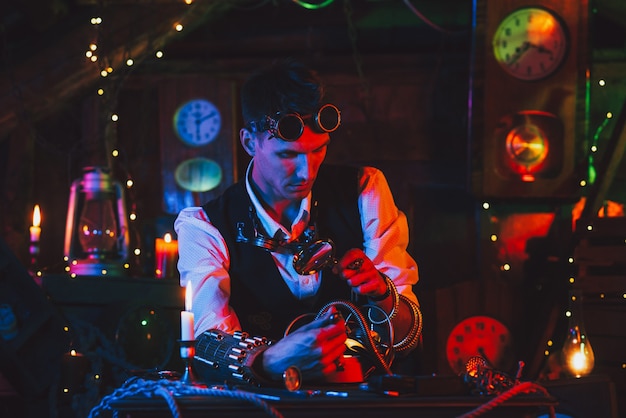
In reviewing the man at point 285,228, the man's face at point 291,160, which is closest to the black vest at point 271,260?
the man at point 285,228

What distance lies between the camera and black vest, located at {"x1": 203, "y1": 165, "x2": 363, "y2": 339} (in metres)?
3.42

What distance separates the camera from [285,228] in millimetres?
3445

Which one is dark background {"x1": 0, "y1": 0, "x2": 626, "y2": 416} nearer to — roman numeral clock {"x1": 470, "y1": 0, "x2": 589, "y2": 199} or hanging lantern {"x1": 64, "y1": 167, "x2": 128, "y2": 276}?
roman numeral clock {"x1": 470, "y1": 0, "x2": 589, "y2": 199}

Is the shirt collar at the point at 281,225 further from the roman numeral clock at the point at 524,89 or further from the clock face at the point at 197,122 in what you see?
the clock face at the point at 197,122

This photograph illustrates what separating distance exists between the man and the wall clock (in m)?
1.86

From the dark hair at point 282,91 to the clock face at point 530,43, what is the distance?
90.9 inches

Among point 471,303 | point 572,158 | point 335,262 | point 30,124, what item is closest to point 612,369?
point 471,303

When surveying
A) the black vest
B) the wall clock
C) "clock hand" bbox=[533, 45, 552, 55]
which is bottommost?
the wall clock

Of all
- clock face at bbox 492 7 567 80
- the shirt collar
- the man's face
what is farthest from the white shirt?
clock face at bbox 492 7 567 80

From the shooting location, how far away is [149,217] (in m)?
6.05

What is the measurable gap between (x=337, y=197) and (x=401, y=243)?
31cm

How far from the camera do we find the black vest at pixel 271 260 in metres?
3.42

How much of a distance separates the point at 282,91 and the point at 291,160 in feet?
0.85

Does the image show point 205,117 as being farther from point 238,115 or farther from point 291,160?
point 291,160
